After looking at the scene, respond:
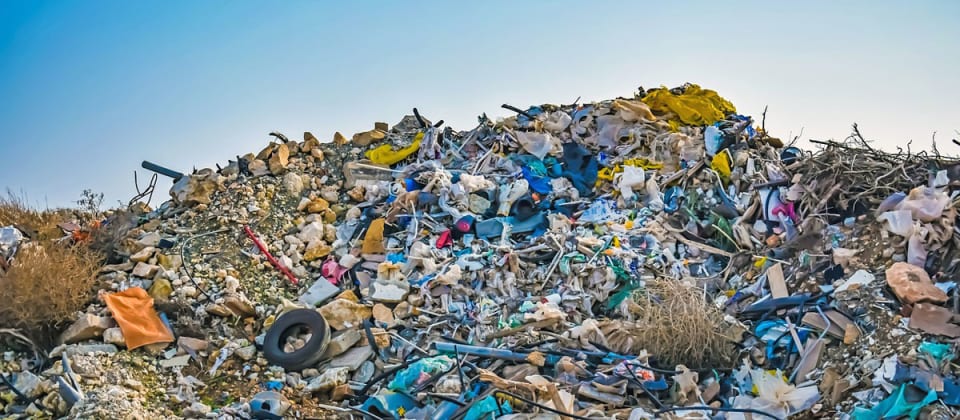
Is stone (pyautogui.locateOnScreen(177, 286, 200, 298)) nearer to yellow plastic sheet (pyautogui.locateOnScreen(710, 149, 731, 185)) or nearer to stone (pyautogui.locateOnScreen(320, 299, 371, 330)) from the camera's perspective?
stone (pyautogui.locateOnScreen(320, 299, 371, 330))

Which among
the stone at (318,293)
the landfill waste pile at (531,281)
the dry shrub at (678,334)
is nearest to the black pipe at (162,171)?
the landfill waste pile at (531,281)

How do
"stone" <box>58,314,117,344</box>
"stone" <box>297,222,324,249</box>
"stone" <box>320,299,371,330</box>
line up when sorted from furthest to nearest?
"stone" <box>297,222,324,249</box> → "stone" <box>320,299,371,330</box> → "stone" <box>58,314,117,344</box>

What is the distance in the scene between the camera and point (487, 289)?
25.8ft

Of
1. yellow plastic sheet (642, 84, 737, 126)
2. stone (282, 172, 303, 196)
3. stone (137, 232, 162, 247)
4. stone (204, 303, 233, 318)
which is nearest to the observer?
stone (204, 303, 233, 318)

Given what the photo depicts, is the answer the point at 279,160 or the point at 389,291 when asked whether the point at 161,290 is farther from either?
the point at 279,160

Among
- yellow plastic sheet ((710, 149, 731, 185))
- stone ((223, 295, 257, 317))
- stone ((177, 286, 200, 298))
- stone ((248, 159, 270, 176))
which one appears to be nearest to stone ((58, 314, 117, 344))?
stone ((177, 286, 200, 298))

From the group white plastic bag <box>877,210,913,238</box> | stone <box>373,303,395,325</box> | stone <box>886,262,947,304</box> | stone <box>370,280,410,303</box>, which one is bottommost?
stone <box>886,262,947,304</box>

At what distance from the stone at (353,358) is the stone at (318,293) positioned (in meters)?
1.09

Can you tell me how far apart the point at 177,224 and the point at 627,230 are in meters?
4.99

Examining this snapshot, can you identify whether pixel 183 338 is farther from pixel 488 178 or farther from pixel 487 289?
pixel 488 178

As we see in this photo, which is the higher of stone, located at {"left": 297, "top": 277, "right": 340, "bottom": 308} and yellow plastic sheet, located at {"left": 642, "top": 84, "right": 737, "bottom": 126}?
yellow plastic sheet, located at {"left": 642, "top": 84, "right": 737, "bottom": 126}

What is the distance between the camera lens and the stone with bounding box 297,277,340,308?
26.7ft

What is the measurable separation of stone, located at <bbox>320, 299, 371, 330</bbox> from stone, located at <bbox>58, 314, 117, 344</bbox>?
6.17ft

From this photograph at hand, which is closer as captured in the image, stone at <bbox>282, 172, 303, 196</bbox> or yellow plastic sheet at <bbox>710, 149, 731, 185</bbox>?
yellow plastic sheet at <bbox>710, 149, 731, 185</bbox>
